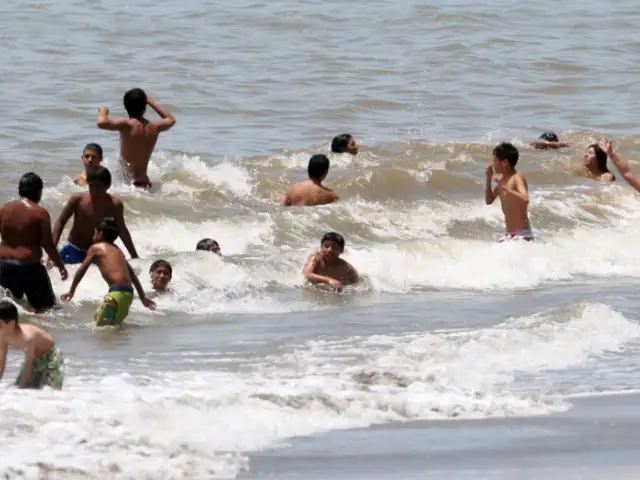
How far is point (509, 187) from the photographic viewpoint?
13031mm

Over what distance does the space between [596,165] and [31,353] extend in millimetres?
10676

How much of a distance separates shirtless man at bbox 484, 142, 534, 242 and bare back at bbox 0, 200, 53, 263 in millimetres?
3975

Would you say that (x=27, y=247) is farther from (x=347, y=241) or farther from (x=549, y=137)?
(x=549, y=137)

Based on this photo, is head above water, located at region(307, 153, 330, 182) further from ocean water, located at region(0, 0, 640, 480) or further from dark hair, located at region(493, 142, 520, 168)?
dark hair, located at region(493, 142, 520, 168)

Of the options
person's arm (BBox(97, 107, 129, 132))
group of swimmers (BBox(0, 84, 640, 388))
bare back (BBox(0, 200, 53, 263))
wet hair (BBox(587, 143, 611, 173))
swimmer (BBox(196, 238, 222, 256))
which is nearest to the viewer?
group of swimmers (BBox(0, 84, 640, 388))

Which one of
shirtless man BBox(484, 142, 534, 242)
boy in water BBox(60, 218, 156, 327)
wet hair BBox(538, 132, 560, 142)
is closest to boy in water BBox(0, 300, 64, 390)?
boy in water BBox(60, 218, 156, 327)

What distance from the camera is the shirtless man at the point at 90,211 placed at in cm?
1145

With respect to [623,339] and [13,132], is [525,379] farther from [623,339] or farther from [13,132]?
[13,132]

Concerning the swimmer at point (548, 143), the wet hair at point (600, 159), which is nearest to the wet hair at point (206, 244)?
the wet hair at point (600, 159)

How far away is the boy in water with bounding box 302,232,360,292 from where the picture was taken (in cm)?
1227

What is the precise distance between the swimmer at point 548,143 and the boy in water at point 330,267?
7105 mm

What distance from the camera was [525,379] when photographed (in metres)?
9.03

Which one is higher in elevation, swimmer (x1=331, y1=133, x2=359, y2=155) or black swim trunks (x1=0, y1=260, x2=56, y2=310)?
swimmer (x1=331, y1=133, x2=359, y2=155)

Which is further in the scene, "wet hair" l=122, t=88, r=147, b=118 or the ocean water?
"wet hair" l=122, t=88, r=147, b=118
